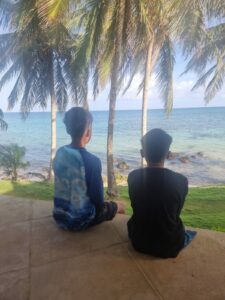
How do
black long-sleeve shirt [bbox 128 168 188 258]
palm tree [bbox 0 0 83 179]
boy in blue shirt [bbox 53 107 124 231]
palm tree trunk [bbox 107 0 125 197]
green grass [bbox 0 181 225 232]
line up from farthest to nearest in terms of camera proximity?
palm tree [bbox 0 0 83 179], palm tree trunk [bbox 107 0 125 197], green grass [bbox 0 181 225 232], boy in blue shirt [bbox 53 107 124 231], black long-sleeve shirt [bbox 128 168 188 258]

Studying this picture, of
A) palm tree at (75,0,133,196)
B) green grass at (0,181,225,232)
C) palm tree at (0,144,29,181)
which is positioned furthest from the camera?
palm tree at (0,144,29,181)

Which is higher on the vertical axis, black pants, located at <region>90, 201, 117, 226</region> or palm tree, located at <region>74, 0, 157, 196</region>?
palm tree, located at <region>74, 0, 157, 196</region>

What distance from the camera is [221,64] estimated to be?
1268 cm

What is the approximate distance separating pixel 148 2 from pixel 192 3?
1252mm

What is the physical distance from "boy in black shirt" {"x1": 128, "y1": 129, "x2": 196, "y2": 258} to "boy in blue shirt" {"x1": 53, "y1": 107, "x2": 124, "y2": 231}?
21.0 inches

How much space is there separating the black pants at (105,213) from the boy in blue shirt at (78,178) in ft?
0.10

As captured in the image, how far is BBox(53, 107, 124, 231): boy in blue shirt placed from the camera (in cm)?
296

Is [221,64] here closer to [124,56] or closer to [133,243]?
[124,56]

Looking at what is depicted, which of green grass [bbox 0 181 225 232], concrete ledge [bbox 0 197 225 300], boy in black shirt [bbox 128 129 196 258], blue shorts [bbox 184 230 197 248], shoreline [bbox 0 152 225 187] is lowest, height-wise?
shoreline [bbox 0 152 225 187]

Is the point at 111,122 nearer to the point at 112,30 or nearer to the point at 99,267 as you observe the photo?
the point at 112,30

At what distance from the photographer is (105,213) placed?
3.23 meters

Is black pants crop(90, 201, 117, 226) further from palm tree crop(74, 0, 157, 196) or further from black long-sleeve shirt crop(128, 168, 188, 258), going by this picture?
palm tree crop(74, 0, 157, 196)

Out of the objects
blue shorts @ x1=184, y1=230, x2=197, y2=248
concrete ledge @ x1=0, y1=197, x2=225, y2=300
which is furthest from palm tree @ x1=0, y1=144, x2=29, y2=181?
blue shorts @ x1=184, y1=230, x2=197, y2=248

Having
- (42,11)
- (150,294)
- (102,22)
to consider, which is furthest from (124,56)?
(150,294)
